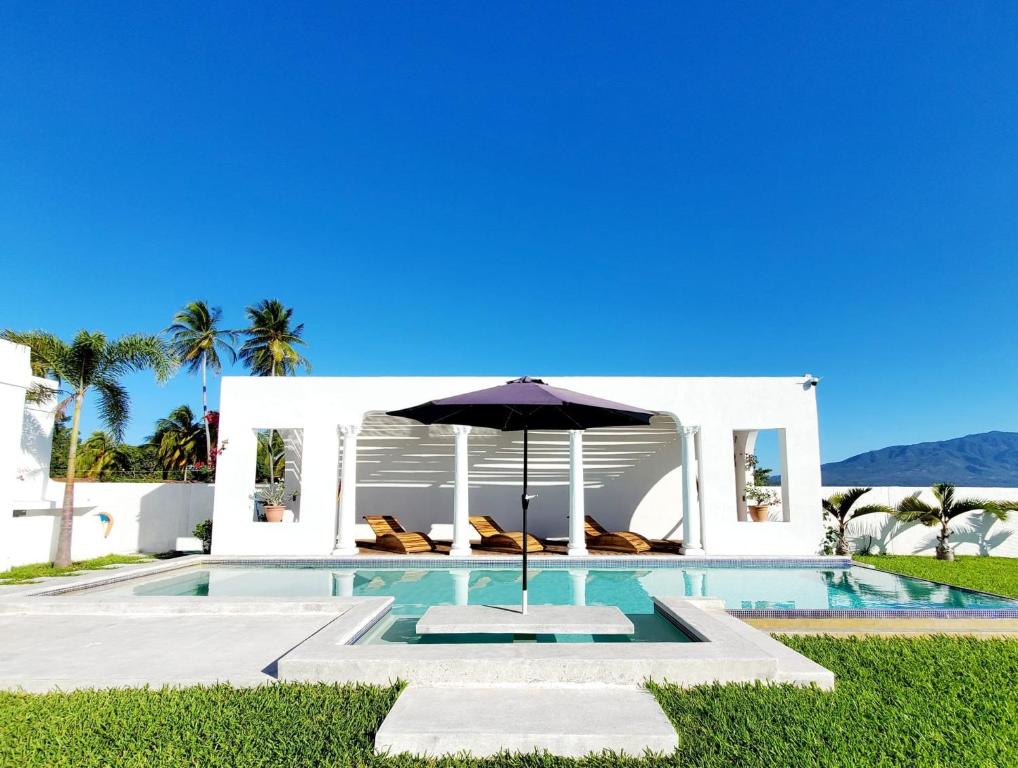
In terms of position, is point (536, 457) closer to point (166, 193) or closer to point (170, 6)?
point (170, 6)

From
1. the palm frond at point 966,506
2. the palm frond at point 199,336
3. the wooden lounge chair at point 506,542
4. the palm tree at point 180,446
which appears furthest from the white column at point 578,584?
the palm tree at point 180,446

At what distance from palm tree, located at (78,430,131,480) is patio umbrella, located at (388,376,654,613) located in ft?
101

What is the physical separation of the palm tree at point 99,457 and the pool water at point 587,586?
80.7ft

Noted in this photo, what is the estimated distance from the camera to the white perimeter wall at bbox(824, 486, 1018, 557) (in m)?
16.0

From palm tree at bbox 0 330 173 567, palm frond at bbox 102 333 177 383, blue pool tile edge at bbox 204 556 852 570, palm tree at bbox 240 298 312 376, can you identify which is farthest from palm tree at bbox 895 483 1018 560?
palm tree at bbox 240 298 312 376

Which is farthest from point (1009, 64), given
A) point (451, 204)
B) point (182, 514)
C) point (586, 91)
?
point (182, 514)

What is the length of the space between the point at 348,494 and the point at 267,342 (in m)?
21.3

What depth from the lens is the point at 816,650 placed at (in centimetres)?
548

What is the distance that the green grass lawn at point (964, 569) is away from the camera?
10.8 m

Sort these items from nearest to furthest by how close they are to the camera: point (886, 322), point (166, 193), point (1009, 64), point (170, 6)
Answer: point (170, 6) < point (1009, 64) < point (166, 193) < point (886, 322)

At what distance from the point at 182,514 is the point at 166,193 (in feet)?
39.0

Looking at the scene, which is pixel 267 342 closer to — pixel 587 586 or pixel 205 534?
pixel 205 534

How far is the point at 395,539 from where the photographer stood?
14.3m

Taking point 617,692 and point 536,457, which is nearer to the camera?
point 617,692
